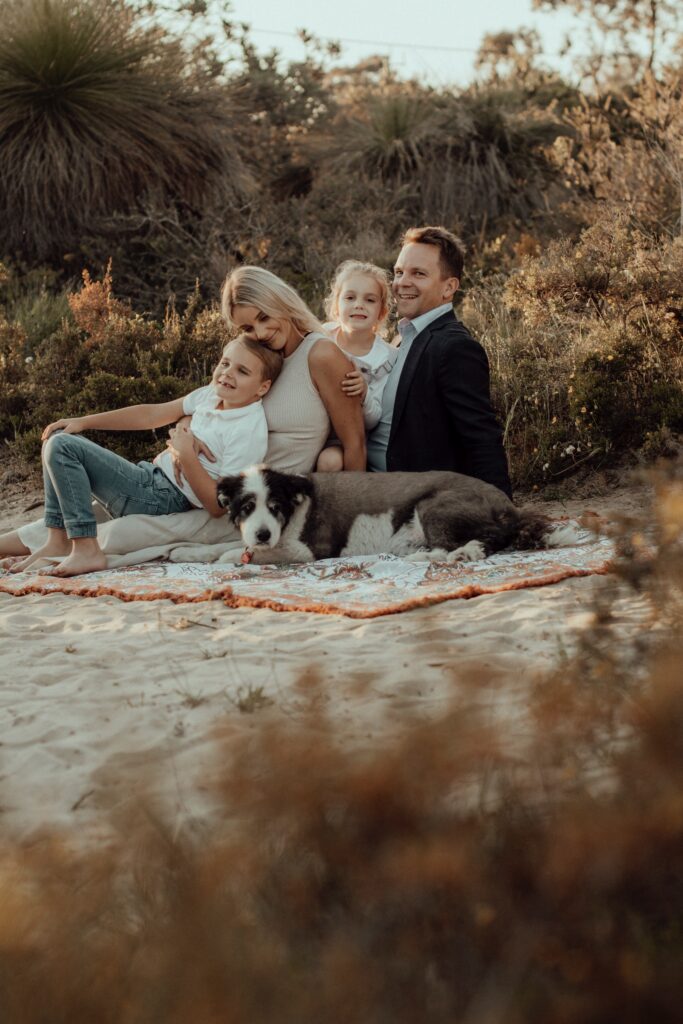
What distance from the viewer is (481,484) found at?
19.1 feet

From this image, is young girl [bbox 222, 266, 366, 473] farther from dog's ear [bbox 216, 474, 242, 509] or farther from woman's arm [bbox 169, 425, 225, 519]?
dog's ear [bbox 216, 474, 242, 509]

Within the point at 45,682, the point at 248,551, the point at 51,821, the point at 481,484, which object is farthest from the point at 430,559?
the point at 51,821

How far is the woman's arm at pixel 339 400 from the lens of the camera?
242 inches

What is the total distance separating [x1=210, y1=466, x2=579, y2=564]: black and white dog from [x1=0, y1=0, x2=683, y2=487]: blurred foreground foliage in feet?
6.94

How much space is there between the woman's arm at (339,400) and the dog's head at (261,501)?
0.67 meters

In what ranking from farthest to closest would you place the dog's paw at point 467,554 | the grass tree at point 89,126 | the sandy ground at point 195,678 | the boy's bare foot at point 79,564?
the grass tree at point 89,126
the boy's bare foot at point 79,564
the dog's paw at point 467,554
the sandy ground at point 195,678

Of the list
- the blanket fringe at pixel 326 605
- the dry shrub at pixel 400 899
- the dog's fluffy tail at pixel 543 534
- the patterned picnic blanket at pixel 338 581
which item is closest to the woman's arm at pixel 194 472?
the patterned picnic blanket at pixel 338 581

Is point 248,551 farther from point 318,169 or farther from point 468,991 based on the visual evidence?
point 318,169

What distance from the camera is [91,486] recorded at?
20.7 feet

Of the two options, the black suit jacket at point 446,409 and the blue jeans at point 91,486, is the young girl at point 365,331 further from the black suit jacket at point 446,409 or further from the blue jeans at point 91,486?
the blue jeans at point 91,486

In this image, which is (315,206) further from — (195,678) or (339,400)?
(195,678)

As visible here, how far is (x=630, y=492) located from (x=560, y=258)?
3.65 metres

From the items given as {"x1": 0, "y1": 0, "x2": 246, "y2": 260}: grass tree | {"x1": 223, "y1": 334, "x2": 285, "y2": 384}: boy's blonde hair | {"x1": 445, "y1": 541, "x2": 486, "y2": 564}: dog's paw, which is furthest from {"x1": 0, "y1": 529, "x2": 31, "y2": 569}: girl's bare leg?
{"x1": 0, "y1": 0, "x2": 246, "y2": 260}: grass tree

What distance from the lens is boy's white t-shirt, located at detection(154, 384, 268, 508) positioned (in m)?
6.22
